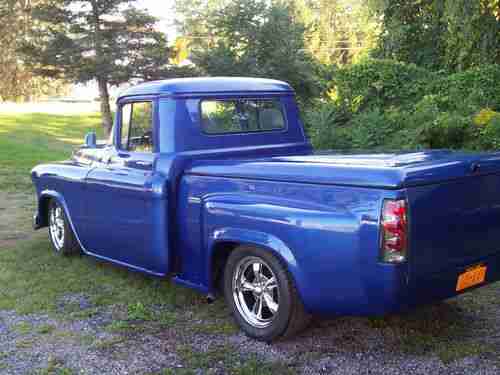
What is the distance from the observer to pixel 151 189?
15.6 ft

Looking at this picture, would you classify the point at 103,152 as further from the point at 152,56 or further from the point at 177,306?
the point at 152,56

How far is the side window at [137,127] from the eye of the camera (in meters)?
5.16

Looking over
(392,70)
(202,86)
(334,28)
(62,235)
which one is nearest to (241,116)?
(202,86)

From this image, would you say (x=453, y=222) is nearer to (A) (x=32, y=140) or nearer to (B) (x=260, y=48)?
(B) (x=260, y=48)

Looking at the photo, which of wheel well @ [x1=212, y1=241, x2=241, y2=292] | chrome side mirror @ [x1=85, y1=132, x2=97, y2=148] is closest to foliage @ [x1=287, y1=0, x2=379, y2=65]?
chrome side mirror @ [x1=85, y1=132, x2=97, y2=148]

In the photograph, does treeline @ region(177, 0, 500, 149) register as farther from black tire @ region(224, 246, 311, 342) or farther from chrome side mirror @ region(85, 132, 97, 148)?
black tire @ region(224, 246, 311, 342)

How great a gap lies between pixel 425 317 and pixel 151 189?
2.25 meters

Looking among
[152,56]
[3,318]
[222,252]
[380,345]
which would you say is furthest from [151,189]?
[152,56]

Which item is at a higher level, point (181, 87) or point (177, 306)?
point (181, 87)

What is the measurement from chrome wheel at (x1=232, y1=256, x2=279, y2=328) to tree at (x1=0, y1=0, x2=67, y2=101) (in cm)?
1944

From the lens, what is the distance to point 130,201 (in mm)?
5043

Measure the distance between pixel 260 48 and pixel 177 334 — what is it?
18.1m

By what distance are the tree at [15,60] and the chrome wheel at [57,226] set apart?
16.4 m

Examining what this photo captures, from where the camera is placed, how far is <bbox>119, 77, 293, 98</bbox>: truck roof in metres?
5.04
